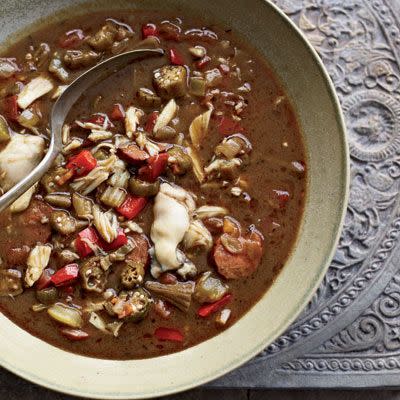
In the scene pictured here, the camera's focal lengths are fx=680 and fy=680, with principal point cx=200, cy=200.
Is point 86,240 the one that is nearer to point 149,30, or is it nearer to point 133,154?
point 133,154

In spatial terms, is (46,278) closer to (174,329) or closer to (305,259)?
(174,329)

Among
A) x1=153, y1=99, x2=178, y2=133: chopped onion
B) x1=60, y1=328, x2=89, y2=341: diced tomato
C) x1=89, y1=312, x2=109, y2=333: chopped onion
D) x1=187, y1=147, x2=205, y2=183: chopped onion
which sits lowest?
x1=60, y1=328, x2=89, y2=341: diced tomato

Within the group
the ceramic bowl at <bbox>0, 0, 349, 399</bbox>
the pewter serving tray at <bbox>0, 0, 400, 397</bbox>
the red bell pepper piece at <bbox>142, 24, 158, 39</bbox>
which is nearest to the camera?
the ceramic bowl at <bbox>0, 0, 349, 399</bbox>

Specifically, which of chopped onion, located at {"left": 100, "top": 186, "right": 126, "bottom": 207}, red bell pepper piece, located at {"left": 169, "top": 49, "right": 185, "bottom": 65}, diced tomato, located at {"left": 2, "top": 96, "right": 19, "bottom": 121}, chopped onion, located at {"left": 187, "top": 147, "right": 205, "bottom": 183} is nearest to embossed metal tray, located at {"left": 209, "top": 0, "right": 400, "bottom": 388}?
red bell pepper piece, located at {"left": 169, "top": 49, "right": 185, "bottom": 65}

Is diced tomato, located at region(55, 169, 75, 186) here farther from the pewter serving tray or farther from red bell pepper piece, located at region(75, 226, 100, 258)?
the pewter serving tray

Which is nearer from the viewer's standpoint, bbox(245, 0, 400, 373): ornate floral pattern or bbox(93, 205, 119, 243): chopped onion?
bbox(93, 205, 119, 243): chopped onion
